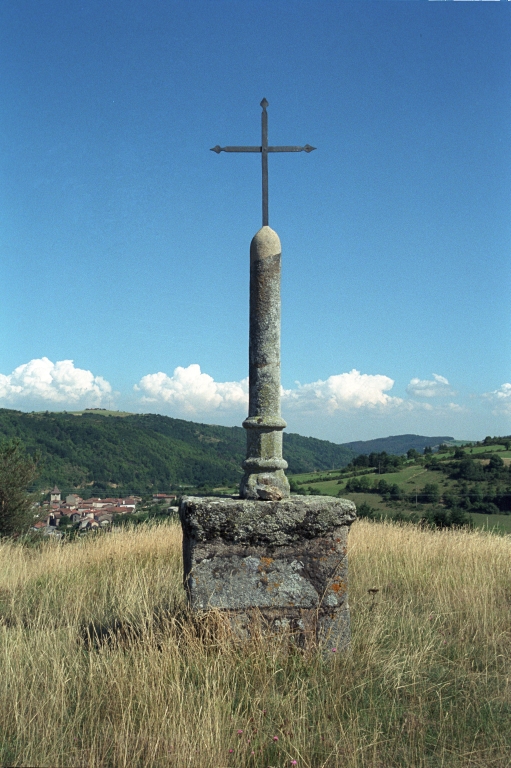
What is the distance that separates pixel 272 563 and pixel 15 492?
34.3 feet

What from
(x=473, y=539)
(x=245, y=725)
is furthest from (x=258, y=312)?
→ (x=473, y=539)

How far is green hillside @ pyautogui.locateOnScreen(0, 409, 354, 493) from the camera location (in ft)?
105

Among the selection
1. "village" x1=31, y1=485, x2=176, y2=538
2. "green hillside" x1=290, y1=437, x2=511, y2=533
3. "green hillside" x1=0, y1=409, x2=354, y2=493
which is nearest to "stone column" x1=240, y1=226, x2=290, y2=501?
"village" x1=31, y1=485, x2=176, y2=538

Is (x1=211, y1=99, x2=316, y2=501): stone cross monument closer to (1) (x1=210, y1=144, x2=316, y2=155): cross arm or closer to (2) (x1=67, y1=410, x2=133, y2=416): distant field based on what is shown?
(1) (x1=210, y1=144, x2=316, y2=155): cross arm

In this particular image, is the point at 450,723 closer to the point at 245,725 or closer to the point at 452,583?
the point at 245,725

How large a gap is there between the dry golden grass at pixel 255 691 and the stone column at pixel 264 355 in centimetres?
145

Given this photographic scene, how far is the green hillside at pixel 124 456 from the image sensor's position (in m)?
31.9

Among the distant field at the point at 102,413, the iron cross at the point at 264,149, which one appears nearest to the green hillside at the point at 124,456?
the distant field at the point at 102,413

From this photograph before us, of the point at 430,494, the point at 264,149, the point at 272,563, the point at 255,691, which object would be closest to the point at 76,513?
the point at 272,563

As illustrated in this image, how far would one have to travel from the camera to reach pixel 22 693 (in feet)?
11.3

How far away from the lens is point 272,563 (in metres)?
4.42

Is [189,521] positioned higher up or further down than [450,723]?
Answer: higher up

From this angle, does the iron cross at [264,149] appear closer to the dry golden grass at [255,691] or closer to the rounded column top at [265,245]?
the rounded column top at [265,245]

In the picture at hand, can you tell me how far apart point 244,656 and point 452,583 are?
3.68 m
